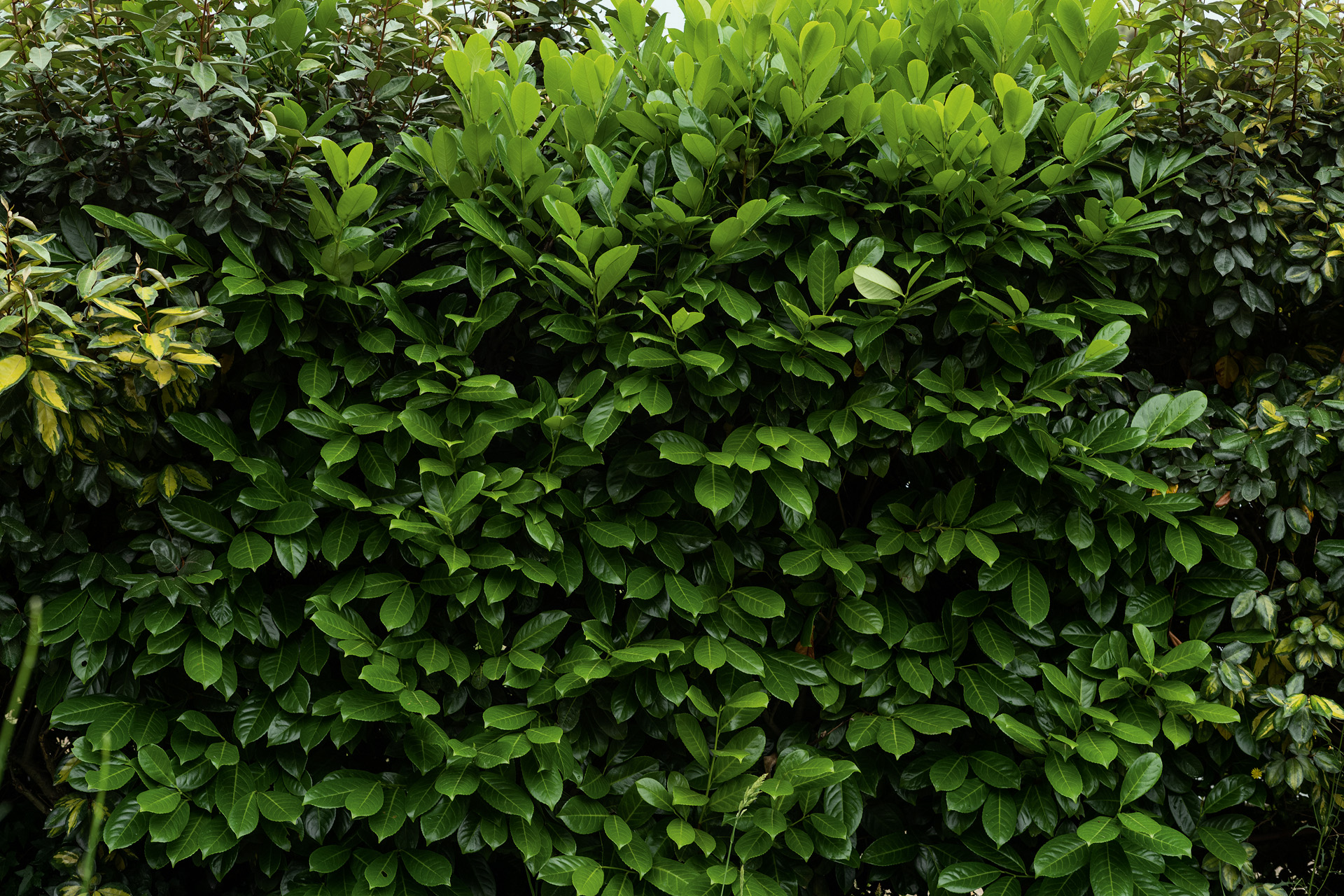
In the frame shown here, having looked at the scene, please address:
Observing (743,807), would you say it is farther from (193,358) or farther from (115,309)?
(115,309)

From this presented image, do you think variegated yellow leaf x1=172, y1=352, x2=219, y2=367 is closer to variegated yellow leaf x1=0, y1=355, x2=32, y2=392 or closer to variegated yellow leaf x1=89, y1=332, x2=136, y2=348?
variegated yellow leaf x1=89, y1=332, x2=136, y2=348

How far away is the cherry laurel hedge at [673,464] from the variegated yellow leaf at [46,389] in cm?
24

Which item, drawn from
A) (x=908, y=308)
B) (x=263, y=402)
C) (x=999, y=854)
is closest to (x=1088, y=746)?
(x=999, y=854)

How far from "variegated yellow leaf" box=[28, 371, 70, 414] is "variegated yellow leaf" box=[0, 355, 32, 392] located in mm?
29

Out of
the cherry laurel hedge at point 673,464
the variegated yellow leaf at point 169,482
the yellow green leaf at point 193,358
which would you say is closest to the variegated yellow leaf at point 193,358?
the yellow green leaf at point 193,358

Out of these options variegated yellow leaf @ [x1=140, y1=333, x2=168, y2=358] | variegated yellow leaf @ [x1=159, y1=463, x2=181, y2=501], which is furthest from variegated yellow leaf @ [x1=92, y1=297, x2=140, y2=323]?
A: variegated yellow leaf @ [x1=159, y1=463, x2=181, y2=501]

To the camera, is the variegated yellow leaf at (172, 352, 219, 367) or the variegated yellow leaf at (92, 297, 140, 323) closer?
the variegated yellow leaf at (92, 297, 140, 323)

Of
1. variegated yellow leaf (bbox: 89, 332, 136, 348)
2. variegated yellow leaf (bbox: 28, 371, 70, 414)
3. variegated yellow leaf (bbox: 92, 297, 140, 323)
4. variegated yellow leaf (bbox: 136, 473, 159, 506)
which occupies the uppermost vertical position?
variegated yellow leaf (bbox: 92, 297, 140, 323)

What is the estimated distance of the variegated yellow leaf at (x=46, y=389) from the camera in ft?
7.29

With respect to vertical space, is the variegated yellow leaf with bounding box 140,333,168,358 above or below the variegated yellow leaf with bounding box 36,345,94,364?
above

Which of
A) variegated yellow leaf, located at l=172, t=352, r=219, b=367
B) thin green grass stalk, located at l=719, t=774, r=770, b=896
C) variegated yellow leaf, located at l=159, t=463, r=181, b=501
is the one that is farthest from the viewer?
variegated yellow leaf, located at l=159, t=463, r=181, b=501

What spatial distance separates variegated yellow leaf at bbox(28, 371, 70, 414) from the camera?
2.22 m

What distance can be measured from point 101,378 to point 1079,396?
278 cm

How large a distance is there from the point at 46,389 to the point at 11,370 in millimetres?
83
